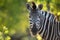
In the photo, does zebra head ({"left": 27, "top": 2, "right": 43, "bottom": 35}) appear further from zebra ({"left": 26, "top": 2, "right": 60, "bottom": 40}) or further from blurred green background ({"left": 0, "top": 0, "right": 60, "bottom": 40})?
blurred green background ({"left": 0, "top": 0, "right": 60, "bottom": 40})

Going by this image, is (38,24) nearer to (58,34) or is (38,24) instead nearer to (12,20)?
(58,34)

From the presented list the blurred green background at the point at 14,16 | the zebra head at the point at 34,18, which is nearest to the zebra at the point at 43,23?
the zebra head at the point at 34,18

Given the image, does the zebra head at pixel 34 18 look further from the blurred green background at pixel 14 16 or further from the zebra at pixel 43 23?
the blurred green background at pixel 14 16

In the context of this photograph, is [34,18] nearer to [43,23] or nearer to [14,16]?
[43,23]

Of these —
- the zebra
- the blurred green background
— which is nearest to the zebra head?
the zebra

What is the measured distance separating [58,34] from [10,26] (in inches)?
67.4

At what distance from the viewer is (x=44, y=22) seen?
1390mm

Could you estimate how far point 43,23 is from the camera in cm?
139

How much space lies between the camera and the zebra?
4.41 ft

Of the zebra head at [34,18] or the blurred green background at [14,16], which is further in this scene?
the blurred green background at [14,16]

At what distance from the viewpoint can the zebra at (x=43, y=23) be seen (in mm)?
1344

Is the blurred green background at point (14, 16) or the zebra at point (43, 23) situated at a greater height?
the zebra at point (43, 23)

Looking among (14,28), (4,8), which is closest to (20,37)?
(14,28)

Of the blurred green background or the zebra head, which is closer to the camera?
the zebra head
